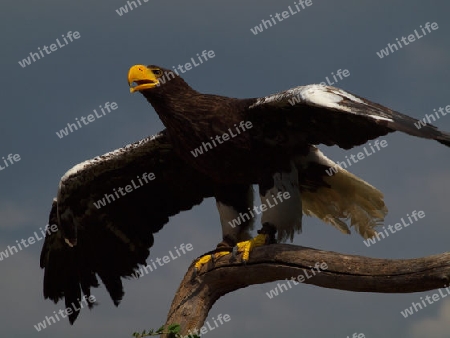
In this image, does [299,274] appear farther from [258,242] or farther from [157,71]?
[157,71]

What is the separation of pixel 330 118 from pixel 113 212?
10.2 feet

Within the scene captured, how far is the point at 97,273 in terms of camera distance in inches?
345

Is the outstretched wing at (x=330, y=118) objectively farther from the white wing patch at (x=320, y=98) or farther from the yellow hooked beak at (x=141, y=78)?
the yellow hooked beak at (x=141, y=78)

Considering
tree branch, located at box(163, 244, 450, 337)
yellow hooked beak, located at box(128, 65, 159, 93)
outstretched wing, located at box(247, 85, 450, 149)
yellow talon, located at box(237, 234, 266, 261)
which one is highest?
yellow hooked beak, located at box(128, 65, 159, 93)

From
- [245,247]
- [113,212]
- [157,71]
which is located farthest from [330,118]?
[113,212]

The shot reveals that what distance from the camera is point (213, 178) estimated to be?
7.32m

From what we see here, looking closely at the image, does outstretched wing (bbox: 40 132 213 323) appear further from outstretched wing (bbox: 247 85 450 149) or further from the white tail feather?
outstretched wing (bbox: 247 85 450 149)

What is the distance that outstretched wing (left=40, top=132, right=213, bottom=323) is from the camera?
8.07 metres

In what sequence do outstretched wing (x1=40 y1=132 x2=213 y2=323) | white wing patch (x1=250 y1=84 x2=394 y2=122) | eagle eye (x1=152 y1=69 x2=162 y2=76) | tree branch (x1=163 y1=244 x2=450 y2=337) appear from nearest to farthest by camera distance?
tree branch (x1=163 y1=244 x2=450 y2=337) → white wing patch (x1=250 y1=84 x2=394 y2=122) → eagle eye (x1=152 y1=69 x2=162 y2=76) → outstretched wing (x1=40 y1=132 x2=213 y2=323)

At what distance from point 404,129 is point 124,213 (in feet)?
12.7

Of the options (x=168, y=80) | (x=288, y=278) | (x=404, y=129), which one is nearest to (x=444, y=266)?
(x=404, y=129)

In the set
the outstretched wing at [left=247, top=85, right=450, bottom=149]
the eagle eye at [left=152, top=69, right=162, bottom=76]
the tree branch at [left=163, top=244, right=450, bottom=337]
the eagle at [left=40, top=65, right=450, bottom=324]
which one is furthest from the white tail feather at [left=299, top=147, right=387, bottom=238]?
the eagle eye at [left=152, top=69, right=162, bottom=76]

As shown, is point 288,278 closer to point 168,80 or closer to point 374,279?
point 374,279

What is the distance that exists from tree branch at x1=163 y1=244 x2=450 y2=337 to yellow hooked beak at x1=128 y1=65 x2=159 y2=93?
182 centimetres
